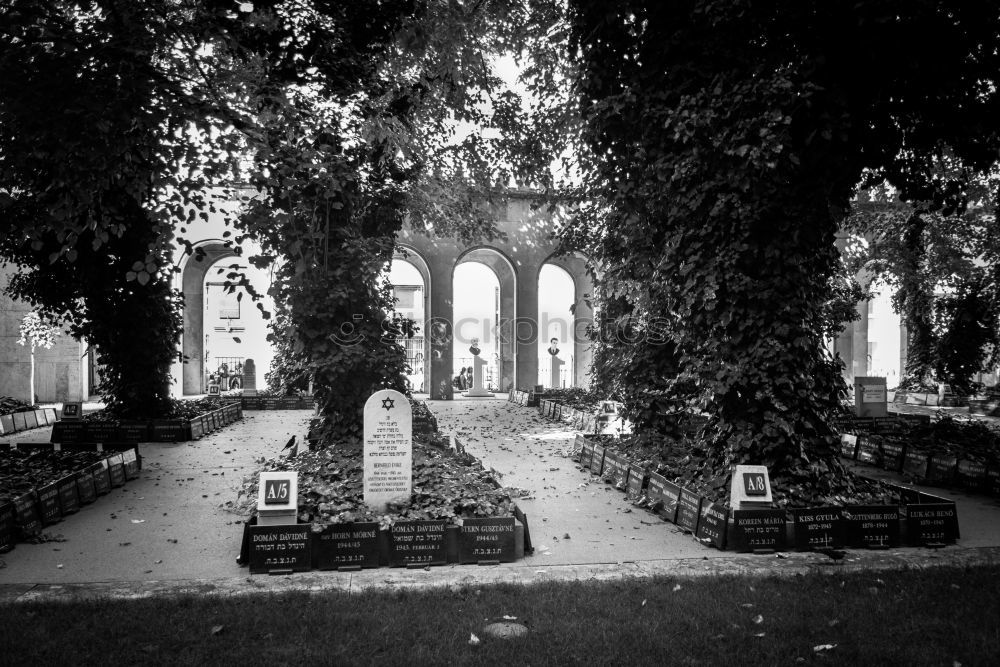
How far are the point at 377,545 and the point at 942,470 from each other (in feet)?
27.5

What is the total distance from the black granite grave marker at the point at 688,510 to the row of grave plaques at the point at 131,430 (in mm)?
10985

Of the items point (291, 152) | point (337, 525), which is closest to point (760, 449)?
point (337, 525)

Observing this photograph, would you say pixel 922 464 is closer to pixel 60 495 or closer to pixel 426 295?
pixel 60 495

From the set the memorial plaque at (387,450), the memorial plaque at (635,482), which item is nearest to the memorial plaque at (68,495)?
the memorial plaque at (387,450)

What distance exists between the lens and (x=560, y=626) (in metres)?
4.19

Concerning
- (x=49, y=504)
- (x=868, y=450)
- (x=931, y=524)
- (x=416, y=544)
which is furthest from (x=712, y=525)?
(x=49, y=504)

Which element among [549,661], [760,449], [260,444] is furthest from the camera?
[260,444]

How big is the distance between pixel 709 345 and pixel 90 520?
738cm

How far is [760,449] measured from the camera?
271 inches

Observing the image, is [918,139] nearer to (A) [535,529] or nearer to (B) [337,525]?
(A) [535,529]

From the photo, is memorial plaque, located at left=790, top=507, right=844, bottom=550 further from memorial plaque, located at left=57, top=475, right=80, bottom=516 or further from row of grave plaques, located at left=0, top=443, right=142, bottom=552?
memorial plaque, located at left=57, top=475, right=80, bottom=516

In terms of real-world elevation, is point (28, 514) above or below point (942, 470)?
above

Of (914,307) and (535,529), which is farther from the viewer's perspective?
(914,307)

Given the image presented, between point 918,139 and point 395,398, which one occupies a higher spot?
point 918,139
